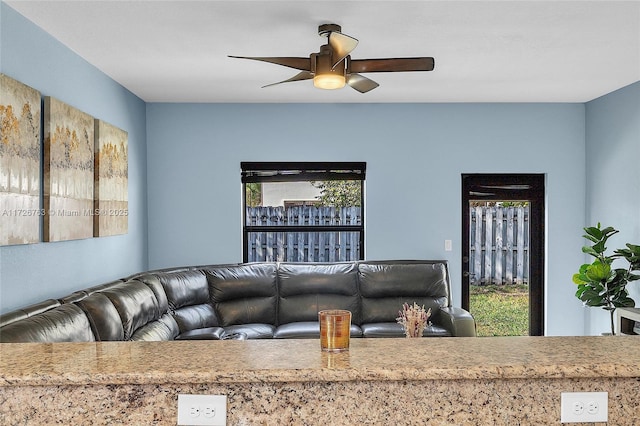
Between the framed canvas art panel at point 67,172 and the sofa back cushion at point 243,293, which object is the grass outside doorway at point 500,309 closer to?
the sofa back cushion at point 243,293

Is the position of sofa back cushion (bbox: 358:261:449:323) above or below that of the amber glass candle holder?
below

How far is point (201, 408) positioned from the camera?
4.00ft

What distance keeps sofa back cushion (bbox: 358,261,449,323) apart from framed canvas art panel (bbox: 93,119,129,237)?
2.11 meters

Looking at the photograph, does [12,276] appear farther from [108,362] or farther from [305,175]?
[305,175]

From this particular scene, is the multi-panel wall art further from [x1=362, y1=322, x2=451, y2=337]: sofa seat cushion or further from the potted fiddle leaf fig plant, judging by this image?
the potted fiddle leaf fig plant

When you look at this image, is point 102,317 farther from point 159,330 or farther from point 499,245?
point 499,245

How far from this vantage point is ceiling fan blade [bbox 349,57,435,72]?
3129mm

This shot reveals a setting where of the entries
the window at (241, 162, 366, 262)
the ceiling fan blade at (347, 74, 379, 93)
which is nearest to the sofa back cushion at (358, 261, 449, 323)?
the window at (241, 162, 366, 262)

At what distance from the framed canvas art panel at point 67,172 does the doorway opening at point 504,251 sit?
3.41 meters

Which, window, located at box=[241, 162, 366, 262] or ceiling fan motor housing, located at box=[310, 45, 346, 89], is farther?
window, located at box=[241, 162, 366, 262]

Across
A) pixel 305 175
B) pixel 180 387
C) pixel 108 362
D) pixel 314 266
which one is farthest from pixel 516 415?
pixel 305 175

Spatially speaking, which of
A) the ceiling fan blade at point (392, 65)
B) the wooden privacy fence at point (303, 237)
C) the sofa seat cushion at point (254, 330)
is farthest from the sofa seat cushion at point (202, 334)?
the ceiling fan blade at point (392, 65)

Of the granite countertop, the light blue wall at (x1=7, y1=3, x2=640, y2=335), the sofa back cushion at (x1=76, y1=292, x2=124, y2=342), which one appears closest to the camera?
the granite countertop

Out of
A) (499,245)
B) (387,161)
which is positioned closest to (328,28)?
(387,161)
